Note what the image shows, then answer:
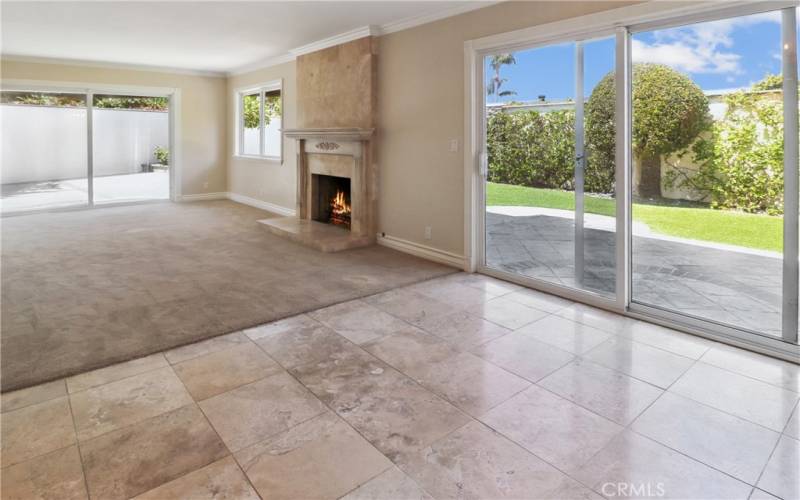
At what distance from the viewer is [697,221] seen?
321 centimetres

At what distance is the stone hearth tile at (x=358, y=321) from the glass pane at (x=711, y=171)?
189 centimetres

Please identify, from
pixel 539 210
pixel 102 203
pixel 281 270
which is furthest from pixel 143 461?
pixel 102 203

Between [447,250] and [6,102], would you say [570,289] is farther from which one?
[6,102]

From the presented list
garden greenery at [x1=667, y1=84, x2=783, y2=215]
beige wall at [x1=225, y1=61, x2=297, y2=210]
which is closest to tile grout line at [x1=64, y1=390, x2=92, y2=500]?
garden greenery at [x1=667, y1=84, x2=783, y2=215]

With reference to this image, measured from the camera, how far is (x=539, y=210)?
415cm

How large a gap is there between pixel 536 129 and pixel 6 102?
837 centimetres

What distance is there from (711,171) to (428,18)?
2.99 m

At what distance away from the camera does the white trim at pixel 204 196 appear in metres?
9.10

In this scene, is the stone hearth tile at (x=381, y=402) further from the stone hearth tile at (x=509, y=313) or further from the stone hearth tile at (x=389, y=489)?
the stone hearth tile at (x=509, y=313)

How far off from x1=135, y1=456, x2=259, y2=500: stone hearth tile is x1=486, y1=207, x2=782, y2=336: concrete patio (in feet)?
9.72

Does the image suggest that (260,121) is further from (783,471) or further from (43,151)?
(783,471)

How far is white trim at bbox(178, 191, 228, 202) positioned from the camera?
910 centimetres

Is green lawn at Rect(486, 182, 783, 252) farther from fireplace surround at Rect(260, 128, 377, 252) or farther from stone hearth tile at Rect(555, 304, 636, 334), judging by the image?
fireplace surround at Rect(260, 128, 377, 252)

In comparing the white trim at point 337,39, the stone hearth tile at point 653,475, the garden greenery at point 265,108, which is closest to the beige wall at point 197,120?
the garden greenery at point 265,108
